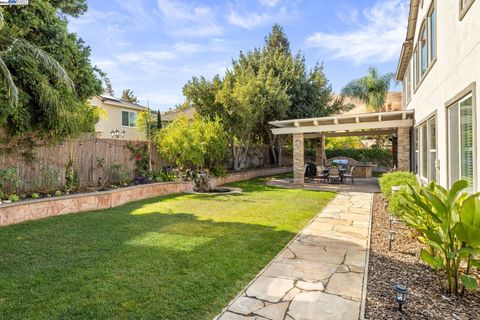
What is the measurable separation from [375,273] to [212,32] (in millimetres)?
13954

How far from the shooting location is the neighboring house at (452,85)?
4328mm

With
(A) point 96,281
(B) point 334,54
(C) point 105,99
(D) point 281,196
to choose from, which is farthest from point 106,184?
(B) point 334,54

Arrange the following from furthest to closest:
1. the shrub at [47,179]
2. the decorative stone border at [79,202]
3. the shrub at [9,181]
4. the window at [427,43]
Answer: the shrub at [47,179] → the shrub at [9,181] → the window at [427,43] → the decorative stone border at [79,202]

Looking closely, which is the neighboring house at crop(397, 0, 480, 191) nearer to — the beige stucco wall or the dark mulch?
the beige stucco wall

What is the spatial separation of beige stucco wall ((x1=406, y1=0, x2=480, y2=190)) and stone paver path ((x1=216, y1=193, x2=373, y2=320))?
86.9 inches

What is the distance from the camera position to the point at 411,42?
37.7 ft

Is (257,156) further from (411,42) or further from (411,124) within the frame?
(411,42)

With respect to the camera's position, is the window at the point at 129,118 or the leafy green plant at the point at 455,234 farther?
the window at the point at 129,118

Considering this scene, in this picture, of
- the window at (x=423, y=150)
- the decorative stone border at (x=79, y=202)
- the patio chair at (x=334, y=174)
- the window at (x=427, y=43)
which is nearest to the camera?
the decorative stone border at (x=79, y=202)

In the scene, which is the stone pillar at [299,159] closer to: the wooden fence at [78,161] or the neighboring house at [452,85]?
the wooden fence at [78,161]

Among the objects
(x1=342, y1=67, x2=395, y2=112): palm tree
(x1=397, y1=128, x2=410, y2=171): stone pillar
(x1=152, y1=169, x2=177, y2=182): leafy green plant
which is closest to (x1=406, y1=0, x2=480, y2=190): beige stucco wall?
(x1=397, y1=128, x2=410, y2=171): stone pillar

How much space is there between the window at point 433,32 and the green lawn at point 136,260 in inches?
205

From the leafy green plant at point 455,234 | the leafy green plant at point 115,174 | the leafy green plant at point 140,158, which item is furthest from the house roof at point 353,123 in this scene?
the leafy green plant at point 455,234

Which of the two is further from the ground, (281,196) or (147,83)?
(147,83)
